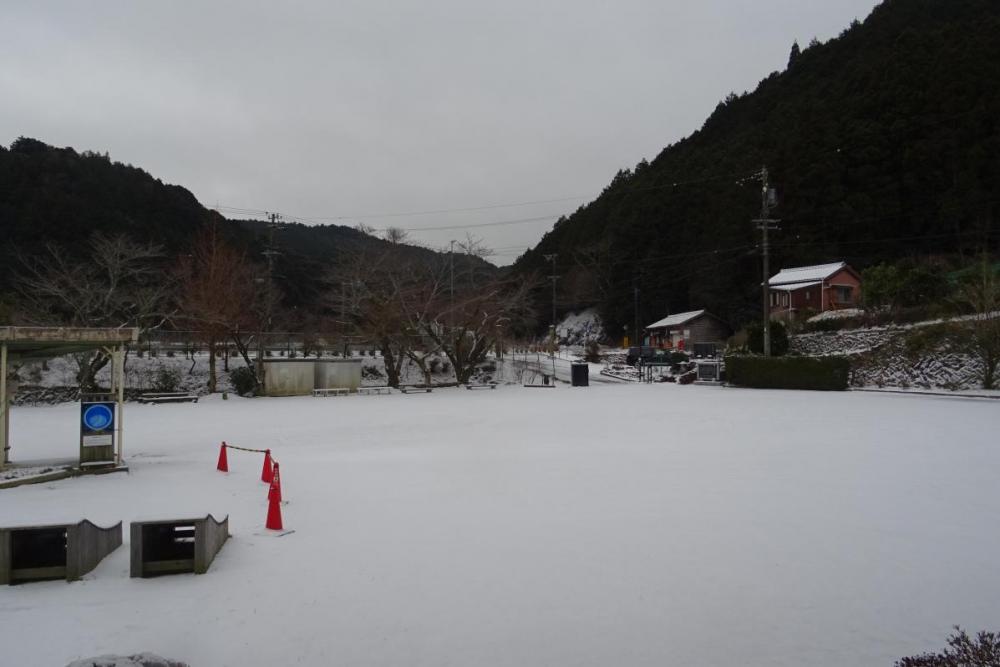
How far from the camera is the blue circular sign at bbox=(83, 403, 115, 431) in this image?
9.98m

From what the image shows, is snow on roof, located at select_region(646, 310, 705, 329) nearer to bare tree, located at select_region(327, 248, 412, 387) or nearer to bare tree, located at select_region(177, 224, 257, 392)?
bare tree, located at select_region(327, 248, 412, 387)

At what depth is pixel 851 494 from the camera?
25.6 ft

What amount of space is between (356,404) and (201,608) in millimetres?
18586

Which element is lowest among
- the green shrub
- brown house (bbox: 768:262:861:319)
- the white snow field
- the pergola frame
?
the white snow field

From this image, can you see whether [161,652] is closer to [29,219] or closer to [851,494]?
[851,494]

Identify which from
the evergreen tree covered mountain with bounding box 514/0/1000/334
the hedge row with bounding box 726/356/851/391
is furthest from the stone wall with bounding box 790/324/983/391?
the evergreen tree covered mountain with bounding box 514/0/1000/334

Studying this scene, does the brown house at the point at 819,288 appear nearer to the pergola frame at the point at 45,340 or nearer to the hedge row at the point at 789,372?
the hedge row at the point at 789,372

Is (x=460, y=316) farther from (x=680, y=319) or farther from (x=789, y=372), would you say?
(x=680, y=319)

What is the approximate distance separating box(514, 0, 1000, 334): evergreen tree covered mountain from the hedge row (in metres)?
10.4

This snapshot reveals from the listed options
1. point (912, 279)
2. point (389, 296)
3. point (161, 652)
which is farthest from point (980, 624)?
point (912, 279)

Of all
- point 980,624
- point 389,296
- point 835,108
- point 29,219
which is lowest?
point 980,624

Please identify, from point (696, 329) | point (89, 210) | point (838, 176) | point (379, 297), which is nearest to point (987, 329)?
point (379, 297)

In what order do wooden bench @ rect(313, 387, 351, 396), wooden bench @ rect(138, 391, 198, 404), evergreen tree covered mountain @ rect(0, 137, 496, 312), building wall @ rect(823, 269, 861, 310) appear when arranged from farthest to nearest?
1. building wall @ rect(823, 269, 861, 310)
2. evergreen tree covered mountain @ rect(0, 137, 496, 312)
3. wooden bench @ rect(313, 387, 351, 396)
4. wooden bench @ rect(138, 391, 198, 404)

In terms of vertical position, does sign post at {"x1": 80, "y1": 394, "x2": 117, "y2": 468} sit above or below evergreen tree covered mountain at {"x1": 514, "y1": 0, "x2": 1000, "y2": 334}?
below
